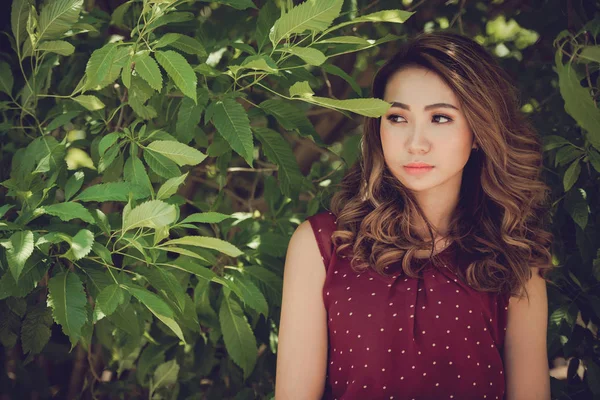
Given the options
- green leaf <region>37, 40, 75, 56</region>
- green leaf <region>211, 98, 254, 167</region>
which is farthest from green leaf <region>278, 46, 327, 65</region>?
green leaf <region>37, 40, 75, 56</region>

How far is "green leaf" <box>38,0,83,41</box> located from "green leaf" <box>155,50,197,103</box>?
0.96 feet

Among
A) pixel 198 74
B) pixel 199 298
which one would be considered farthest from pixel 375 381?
pixel 198 74

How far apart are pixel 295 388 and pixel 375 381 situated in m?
0.22

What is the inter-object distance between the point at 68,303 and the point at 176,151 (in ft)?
1.40

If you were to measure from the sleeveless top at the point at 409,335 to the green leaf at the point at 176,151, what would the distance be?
1.59ft

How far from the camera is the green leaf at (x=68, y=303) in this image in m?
1.52

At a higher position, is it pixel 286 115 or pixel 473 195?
pixel 286 115

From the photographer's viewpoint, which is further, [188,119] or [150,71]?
[188,119]

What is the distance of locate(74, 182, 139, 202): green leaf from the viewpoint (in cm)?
160

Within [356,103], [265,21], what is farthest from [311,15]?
[265,21]

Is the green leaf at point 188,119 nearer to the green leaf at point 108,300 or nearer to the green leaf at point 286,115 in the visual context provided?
the green leaf at point 286,115

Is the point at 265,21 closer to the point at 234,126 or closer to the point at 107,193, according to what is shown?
the point at 234,126

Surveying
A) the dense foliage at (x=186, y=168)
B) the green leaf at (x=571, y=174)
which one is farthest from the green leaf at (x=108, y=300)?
the green leaf at (x=571, y=174)

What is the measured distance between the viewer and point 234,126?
5.65 ft
